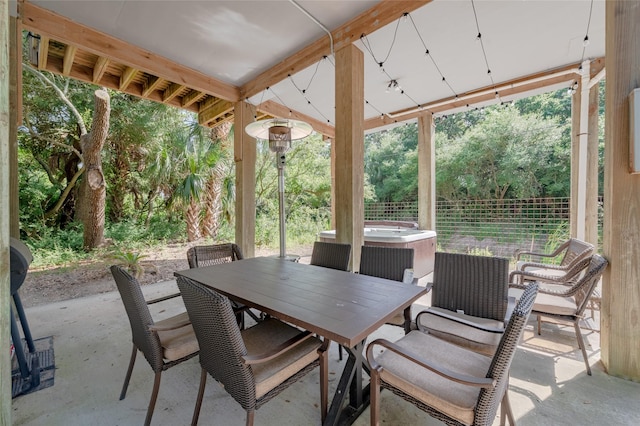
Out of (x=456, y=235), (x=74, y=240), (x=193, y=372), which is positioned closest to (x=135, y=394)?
(x=193, y=372)


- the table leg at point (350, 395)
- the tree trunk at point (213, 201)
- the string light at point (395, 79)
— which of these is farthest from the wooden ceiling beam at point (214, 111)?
the table leg at point (350, 395)

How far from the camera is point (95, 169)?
16.8 feet

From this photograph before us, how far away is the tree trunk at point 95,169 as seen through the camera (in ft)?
15.8

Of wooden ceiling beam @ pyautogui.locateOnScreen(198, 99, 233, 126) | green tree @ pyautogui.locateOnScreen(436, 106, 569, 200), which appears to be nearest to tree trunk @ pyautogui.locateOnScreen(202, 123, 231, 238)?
wooden ceiling beam @ pyautogui.locateOnScreen(198, 99, 233, 126)

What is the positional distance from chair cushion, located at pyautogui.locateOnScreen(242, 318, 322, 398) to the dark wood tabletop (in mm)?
235

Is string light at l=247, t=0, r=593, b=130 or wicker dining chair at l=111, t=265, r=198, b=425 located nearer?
wicker dining chair at l=111, t=265, r=198, b=425

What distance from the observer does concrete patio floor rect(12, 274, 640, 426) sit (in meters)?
1.48

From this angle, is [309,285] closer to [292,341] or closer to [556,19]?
[292,341]

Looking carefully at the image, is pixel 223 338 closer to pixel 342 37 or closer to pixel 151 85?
pixel 342 37

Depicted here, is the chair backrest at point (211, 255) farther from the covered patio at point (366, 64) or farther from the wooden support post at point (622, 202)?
the wooden support post at point (622, 202)

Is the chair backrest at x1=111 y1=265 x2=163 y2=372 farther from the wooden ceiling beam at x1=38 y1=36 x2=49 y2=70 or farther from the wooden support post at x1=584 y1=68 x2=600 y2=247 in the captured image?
the wooden support post at x1=584 y1=68 x2=600 y2=247

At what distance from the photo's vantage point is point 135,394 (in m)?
1.70

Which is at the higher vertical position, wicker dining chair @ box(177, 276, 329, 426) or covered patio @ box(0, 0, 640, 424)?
covered patio @ box(0, 0, 640, 424)

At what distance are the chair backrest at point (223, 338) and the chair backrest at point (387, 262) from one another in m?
1.35
